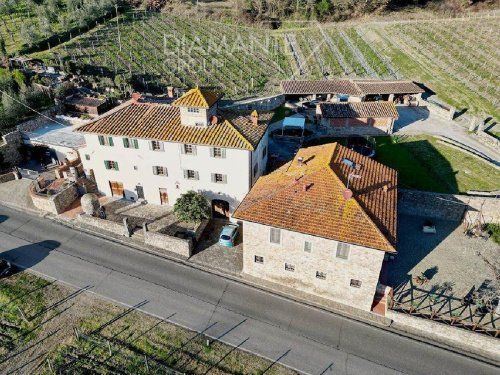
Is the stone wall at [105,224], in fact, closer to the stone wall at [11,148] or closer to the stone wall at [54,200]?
the stone wall at [54,200]

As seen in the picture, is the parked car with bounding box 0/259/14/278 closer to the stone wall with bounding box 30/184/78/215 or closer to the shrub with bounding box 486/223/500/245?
the stone wall with bounding box 30/184/78/215

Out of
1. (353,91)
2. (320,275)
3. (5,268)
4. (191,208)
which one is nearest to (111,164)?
(191,208)

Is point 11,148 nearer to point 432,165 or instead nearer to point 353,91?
point 353,91

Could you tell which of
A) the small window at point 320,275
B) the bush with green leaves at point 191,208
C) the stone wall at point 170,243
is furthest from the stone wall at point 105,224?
the small window at point 320,275

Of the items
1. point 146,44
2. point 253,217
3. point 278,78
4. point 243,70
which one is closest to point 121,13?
point 146,44

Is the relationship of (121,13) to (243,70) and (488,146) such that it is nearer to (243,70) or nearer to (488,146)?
(243,70)
